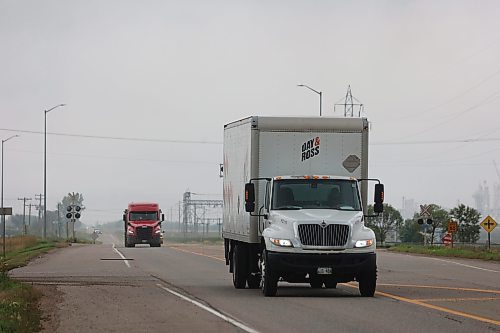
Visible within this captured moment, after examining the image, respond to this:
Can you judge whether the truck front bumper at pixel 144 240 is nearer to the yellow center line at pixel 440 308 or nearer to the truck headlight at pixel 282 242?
the yellow center line at pixel 440 308

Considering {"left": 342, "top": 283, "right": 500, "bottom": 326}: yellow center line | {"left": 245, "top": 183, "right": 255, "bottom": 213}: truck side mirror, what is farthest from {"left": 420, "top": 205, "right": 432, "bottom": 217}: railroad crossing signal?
{"left": 245, "top": 183, "right": 255, "bottom": 213}: truck side mirror

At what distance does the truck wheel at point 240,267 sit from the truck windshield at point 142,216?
4615 centimetres

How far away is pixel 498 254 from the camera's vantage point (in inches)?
1868

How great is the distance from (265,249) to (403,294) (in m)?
3.44

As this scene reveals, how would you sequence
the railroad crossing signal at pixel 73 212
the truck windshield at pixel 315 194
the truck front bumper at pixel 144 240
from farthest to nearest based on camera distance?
the railroad crossing signal at pixel 73 212 → the truck front bumper at pixel 144 240 → the truck windshield at pixel 315 194

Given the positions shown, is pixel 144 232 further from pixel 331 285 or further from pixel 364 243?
pixel 364 243

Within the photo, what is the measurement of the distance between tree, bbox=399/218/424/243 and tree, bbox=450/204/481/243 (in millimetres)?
8137

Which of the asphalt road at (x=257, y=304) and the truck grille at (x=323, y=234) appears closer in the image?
the asphalt road at (x=257, y=304)

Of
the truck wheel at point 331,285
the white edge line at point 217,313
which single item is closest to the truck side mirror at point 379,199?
the truck wheel at point 331,285

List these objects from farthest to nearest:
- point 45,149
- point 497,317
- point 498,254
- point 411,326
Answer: point 45,149, point 498,254, point 497,317, point 411,326

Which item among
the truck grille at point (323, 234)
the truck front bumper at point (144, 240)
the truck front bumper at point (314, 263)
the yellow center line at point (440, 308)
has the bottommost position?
the truck front bumper at point (144, 240)

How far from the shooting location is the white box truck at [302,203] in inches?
821

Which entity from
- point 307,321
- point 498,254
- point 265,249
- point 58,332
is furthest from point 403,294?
point 498,254

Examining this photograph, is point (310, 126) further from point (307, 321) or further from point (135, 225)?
point (135, 225)
